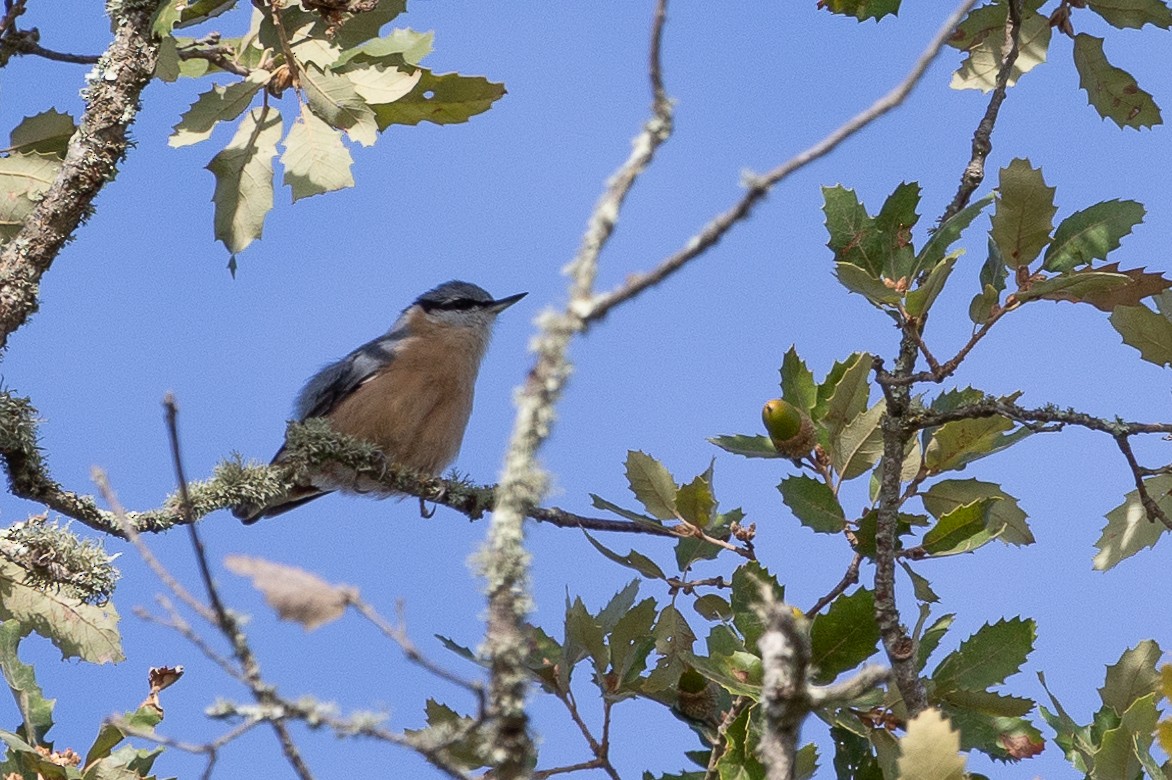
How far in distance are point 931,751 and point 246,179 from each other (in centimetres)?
255

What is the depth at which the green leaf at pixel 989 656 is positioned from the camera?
2.74m

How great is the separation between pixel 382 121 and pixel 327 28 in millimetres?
295

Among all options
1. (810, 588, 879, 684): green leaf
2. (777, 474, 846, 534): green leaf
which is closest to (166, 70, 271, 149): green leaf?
(777, 474, 846, 534): green leaf

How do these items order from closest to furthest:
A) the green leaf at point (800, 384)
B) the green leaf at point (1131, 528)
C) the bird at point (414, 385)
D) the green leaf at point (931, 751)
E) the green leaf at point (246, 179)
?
the green leaf at point (931, 751) → the green leaf at point (800, 384) → the green leaf at point (1131, 528) → the green leaf at point (246, 179) → the bird at point (414, 385)

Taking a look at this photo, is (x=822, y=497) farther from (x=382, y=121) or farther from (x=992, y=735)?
(x=382, y=121)

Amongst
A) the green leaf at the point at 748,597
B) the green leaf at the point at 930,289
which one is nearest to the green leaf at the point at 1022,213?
the green leaf at the point at 930,289

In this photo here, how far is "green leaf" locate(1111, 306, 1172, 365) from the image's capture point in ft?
10.4

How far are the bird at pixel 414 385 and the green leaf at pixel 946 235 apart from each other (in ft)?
8.61

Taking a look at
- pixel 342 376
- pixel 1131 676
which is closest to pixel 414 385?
pixel 342 376

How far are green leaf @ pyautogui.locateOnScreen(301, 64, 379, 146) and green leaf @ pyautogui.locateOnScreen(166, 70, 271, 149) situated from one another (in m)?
0.19

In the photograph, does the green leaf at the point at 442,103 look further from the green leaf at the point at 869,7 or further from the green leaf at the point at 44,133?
the green leaf at the point at 869,7

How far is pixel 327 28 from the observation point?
11.3 feet

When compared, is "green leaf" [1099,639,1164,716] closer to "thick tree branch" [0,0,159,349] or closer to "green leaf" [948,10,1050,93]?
"green leaf" [948,10,1050,93]

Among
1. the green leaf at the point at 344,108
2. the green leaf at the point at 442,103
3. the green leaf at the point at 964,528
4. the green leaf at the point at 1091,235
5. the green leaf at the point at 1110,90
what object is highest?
the green leaf at the point at 1110,90
